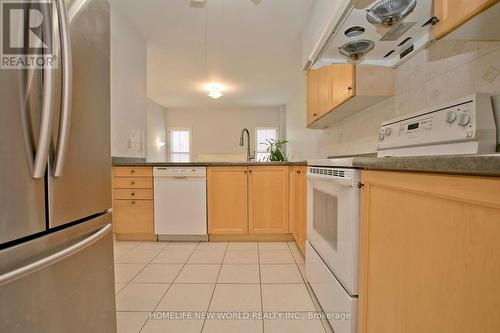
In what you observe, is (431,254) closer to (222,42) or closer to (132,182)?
(132,182)

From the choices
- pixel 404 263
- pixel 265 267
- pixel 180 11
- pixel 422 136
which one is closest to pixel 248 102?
pixel 180 11

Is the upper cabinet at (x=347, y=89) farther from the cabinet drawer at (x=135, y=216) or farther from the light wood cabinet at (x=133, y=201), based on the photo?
the cabinet drawer at (x=135, y=216)

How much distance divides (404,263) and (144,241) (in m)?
2.63

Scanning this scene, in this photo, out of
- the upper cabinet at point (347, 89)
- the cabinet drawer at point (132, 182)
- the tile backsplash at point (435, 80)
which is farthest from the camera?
the cabinet drawer at point (132, 182)

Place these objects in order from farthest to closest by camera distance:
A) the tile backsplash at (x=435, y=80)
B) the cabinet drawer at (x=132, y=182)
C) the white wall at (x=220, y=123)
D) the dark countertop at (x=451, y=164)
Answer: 1. the white wall at (x=220, y=123)
2. the cabinet drawer at (x=132, y=182)
3. the tile backsplash at (x=435, y=80)
4. the dark countertop at (x=451, y=164)

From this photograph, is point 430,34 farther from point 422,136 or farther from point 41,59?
point 41,59

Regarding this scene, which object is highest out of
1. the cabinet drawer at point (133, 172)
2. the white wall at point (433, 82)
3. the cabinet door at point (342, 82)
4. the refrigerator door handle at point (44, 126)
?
the cabinet door at point (342, 82)

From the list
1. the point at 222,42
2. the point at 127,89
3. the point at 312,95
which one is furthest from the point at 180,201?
the point at 222,42

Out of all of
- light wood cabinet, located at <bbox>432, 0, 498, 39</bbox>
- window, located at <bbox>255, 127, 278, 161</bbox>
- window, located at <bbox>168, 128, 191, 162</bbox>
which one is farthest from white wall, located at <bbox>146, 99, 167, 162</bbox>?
light wood cabinet, located at <bbox>432, 0, 498, 39</bbox>

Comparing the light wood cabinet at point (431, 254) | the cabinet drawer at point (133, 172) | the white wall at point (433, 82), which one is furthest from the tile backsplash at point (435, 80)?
the cabinet drawer at point (133, 172)

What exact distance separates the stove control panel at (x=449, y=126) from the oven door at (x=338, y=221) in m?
0.34

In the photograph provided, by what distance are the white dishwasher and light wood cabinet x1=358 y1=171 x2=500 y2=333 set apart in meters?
1.92

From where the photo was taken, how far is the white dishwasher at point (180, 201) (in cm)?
252

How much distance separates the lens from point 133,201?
254 centimetres
